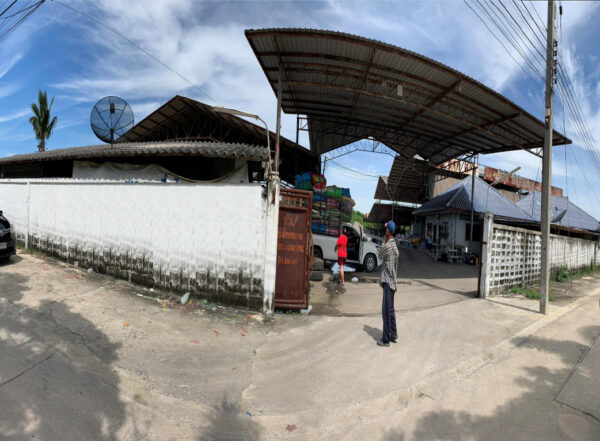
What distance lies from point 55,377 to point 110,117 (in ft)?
24.6

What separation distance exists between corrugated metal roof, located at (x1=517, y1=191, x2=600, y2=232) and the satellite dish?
22.9 meters

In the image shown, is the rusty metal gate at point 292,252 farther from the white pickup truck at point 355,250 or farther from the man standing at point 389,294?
the white pickup truck at point 355,250

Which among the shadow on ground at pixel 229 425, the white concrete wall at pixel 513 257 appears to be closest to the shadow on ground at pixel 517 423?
the shadow on ground at pixel 229 425

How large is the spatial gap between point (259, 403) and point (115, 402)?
4.48 ft

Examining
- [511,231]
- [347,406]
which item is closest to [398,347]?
[347,406]

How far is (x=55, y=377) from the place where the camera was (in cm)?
298

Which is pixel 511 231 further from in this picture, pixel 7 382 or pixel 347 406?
pixel 7 382

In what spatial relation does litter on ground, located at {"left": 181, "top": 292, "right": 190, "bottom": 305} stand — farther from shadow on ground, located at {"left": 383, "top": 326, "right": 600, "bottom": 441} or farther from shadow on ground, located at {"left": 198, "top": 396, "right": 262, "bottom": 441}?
shadow on ground, located at {"left": 383, "top": 326, "right": 600, "bottom": 441}

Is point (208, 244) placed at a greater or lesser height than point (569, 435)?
greater

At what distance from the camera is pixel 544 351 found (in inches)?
170

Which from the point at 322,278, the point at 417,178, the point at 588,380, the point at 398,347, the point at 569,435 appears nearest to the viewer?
the point at 569,435

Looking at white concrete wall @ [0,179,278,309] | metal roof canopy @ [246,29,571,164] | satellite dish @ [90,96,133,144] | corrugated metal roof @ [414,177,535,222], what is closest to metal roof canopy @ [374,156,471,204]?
corrugated metal roof @ [414,177,535,222]

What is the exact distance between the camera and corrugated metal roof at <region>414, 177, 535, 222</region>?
58.0 feet

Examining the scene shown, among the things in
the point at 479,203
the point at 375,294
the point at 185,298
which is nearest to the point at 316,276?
the point at 375,294
